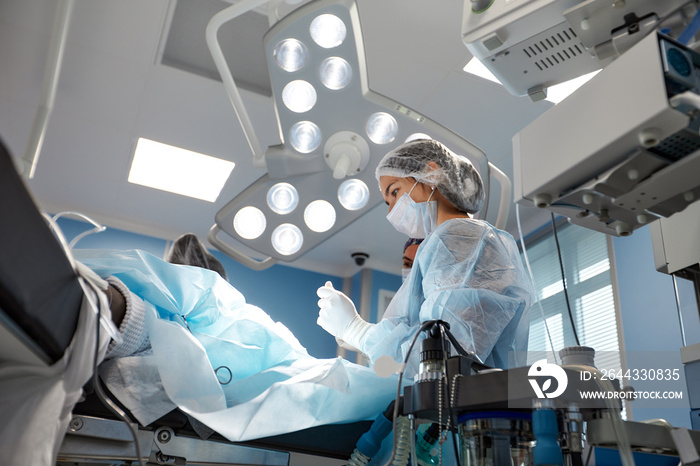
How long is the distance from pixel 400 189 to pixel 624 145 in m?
1.21

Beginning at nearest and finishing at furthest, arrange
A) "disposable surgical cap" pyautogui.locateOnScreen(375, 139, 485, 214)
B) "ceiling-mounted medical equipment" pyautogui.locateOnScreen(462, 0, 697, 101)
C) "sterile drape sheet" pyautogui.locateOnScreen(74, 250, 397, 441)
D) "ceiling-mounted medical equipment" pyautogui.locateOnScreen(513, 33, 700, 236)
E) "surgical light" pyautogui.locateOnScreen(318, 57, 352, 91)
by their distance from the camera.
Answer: "ceiling-mounted medical equipment" pyautogui.locateOnScreen(513, 33, 700, 236) < "ceiling-mounted medical equipment" pyautogui.locateOnScreen(462, 0, 697, 101) < "sterile drape sheet" pyautogui.locateOnScreen(74, 250, 397, 441) < "surgical light" pyautogui.locateOnScreen(318, 57, 352, 91) < "disposable surgical cap" pyautogui.locateOnScreen(375, 139, 485, 214)

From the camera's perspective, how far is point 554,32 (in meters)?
1.02

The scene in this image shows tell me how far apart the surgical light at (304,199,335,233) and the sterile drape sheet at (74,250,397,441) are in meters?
0.44

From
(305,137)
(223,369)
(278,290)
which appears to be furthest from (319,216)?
(278,290)

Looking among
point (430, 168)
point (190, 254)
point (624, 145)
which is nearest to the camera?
point (624, 145)

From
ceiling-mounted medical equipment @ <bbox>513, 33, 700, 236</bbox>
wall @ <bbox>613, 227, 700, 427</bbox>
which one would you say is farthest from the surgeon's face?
wall @ <bbox>613, 227, 700, 427</bbox>

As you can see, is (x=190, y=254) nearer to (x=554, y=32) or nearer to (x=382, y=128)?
(x=382, y=128)

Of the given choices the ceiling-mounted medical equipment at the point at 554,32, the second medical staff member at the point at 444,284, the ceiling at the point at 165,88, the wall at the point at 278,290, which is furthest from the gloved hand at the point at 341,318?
the wall at the point at 278,290

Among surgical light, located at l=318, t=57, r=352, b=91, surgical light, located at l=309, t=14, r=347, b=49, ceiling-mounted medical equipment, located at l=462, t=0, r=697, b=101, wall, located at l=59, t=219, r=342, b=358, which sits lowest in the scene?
ceiling-mounted medical equipment, located at l=462, t=0, r=697, b=101

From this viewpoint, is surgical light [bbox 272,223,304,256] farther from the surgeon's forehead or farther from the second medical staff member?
the surgeon's forehead

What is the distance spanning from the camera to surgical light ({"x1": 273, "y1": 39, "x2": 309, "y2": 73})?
4.85 feet

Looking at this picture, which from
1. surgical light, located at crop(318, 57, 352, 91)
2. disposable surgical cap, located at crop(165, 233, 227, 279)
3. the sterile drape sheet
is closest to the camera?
the sterile drape sheet

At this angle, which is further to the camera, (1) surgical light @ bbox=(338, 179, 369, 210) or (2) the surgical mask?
(2) the surgical mask

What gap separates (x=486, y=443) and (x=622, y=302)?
7.80 ft
